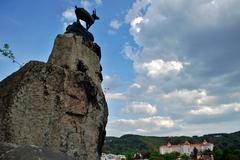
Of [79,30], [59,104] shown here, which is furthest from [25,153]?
[79,30]

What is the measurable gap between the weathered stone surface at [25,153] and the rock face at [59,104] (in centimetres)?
297

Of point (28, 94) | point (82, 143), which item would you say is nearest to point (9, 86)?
point (28, 94)

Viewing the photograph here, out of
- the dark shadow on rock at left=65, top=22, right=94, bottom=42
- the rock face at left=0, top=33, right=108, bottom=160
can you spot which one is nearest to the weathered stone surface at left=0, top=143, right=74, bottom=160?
the rock face at left=0, top=33, right=108, bottom=160

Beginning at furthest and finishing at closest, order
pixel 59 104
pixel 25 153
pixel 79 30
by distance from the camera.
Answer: pixel 79 30 < pixel 59 104 < pixel 25 153

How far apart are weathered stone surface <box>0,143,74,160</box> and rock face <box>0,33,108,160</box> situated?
9.76 feet

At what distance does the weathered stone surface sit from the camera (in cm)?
572

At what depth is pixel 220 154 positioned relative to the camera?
137 metres

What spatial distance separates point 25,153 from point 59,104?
4.03m

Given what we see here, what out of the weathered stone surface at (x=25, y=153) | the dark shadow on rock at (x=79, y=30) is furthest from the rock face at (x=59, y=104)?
the weathered stone surface at (x=25, y=153)

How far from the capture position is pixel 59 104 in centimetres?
979

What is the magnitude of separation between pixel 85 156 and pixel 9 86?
2.77 meters

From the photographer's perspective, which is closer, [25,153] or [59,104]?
[25,153]

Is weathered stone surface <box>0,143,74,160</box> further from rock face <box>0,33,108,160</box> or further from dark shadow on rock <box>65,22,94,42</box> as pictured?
dark shadow on rock <box>65,22,94,42</box>

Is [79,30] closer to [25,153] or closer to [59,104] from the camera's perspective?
[59,104]
